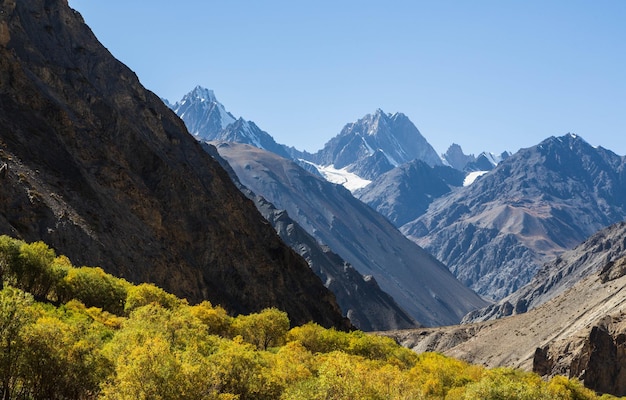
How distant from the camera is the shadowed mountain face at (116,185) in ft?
319

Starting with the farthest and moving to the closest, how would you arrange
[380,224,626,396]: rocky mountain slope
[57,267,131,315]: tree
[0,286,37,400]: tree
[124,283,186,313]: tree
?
1. [380,224,626,396]: rocky mountain slope
2. [124,283,186,313]: tree
3. [57,267,131,315]: tree
4. [0,286,37,400]: tree

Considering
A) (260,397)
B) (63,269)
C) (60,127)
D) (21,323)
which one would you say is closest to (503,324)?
(60,127)

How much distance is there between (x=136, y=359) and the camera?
35.9 m

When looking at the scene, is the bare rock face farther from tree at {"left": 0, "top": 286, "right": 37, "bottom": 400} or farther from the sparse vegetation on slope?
tree at {"left": 0, "top": 286, "right": 37, "bottom": 400}

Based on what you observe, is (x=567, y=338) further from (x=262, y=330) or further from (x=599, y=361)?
(x=262, y=330)

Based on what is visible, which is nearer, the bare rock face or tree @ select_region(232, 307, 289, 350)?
tree @ select_region(232, 307, 289, 350)

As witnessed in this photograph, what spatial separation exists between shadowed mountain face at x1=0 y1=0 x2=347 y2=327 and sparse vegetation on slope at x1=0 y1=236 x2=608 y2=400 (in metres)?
15.5

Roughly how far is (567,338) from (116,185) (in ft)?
283

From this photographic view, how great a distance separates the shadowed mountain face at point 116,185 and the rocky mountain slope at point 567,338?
37496mm

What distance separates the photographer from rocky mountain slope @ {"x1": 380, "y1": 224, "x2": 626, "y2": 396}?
4931 inches

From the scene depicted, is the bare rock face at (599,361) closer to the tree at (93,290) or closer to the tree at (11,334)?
the tree at (93,290)

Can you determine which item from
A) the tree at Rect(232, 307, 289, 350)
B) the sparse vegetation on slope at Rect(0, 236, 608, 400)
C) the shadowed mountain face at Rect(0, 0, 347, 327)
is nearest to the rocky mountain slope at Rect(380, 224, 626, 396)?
the shadowed mountain face at Rect(0, 0, 347, 327)

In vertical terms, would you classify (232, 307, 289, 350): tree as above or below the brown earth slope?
above

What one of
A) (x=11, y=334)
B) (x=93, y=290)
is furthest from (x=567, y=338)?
(x=11, y=334)
